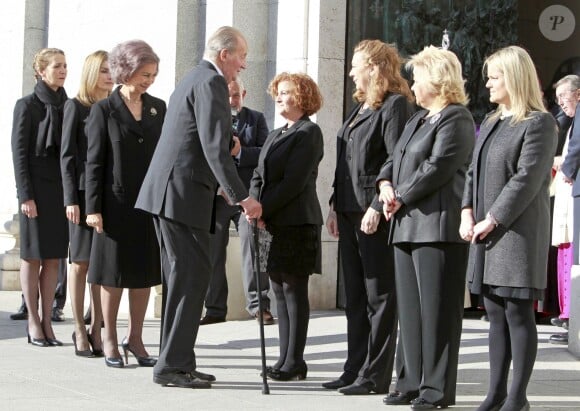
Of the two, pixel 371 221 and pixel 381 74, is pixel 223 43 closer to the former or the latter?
pixel 381 74

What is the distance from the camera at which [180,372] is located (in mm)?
6984

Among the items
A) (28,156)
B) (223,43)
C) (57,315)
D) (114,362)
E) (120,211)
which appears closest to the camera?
(223,43)

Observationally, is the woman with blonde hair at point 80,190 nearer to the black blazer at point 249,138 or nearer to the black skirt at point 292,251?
the black skirt at point 292,251

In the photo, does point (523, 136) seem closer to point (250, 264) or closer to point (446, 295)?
point (446, 295)

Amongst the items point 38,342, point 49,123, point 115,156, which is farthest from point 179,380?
point 49,123

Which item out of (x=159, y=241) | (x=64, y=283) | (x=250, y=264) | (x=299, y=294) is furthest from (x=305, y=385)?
(x=64, y=283)

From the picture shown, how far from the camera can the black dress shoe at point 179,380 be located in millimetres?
6945

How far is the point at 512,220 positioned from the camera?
6051 millimetres

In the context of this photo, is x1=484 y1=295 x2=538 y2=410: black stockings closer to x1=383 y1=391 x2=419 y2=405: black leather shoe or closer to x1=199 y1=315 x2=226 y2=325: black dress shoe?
x1=383 y1=391 x2=419 y2=405: black leather shoe

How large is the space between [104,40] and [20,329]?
3344mm

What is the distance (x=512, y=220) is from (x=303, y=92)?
1.93 metres

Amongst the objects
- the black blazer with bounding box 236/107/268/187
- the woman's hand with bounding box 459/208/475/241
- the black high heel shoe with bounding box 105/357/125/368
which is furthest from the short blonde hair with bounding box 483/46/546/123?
the black blazer with bounding box 236/107/268/187

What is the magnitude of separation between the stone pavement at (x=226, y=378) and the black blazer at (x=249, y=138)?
1.21m

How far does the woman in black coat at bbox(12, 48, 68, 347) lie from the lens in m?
8.77
